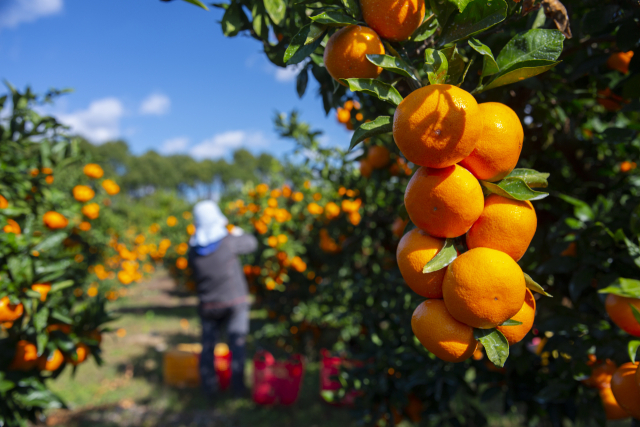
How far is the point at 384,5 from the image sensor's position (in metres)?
0.59

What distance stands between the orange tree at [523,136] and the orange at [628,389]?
0.21 feet

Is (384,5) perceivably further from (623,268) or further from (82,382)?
(82,382)

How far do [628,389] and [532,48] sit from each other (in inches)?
26.5

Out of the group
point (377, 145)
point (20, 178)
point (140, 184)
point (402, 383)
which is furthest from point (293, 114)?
point (140, 184)

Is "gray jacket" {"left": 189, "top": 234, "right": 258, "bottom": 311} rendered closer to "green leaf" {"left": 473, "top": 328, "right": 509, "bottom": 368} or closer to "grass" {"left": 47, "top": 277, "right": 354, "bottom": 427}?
"grass" {"left": 47, "top": 277, "right": 354, "bottom": 427}

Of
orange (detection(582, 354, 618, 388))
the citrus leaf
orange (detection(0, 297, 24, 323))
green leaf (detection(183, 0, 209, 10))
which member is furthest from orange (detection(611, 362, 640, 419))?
orange (detection(0, 297, 24, 323))

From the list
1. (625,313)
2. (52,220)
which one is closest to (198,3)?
(625,313)

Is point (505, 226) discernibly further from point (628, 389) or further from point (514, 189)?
point (628, 389)

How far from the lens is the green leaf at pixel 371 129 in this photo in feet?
1.77

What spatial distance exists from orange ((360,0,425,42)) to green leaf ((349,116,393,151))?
0.55ft

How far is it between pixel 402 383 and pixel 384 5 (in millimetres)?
1312

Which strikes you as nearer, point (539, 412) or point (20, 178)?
point (539, 412)

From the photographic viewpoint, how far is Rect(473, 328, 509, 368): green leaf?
1.67 ft

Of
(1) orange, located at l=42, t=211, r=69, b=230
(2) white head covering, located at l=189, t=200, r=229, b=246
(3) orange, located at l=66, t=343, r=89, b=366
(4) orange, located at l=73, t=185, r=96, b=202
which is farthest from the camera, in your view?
(2) white head covering, located at l=189, t=200, r=229, b=246
